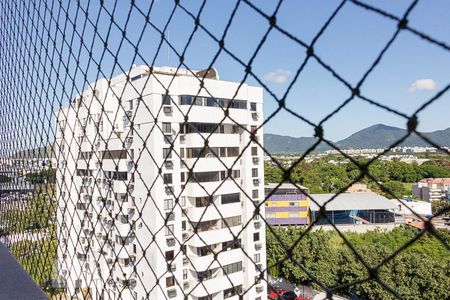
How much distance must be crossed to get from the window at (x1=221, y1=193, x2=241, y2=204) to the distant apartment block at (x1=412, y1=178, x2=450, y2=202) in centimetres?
968

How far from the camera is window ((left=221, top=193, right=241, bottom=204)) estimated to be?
4.38m

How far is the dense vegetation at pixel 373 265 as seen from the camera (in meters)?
5.13

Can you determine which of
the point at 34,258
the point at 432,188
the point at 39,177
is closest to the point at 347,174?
the point at 432,188

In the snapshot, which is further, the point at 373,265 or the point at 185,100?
the point at 373,265

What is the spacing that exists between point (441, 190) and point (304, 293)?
7790 millimetres

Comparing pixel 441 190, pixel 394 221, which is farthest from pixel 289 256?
pixel 441 190

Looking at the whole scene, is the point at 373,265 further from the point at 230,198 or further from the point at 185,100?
the point at 185,100

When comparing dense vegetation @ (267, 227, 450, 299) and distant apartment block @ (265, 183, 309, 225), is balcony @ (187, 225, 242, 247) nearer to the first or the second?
dense vegetation @ (267, 227, 450, 299)

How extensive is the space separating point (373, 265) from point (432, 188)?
8115mm

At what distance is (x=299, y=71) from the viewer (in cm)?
Result: 49

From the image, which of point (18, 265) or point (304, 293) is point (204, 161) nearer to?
point (18, 265)

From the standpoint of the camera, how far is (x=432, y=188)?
39.9 ft

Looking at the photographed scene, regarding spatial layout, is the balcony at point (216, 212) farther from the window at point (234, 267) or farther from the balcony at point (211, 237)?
the window at point (234, 267)

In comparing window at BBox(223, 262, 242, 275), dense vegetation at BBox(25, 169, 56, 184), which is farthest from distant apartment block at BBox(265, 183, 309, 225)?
dense vegetation at BBox(25, 169, 56, 184)
